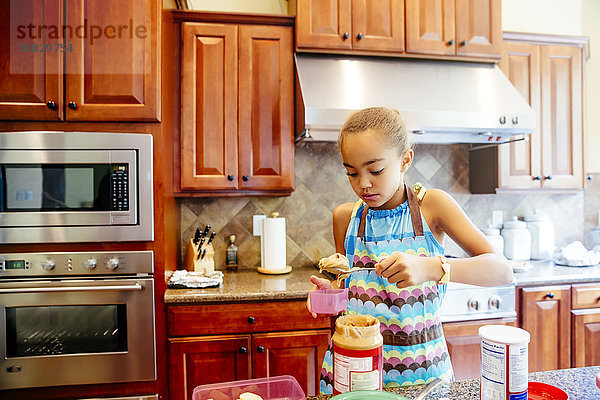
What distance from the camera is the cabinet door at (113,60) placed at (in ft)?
6.61

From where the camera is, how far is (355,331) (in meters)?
0.75

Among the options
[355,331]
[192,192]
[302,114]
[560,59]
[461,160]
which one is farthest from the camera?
[461,160]

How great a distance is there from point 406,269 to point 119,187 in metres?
1.58

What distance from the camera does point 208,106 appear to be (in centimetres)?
238

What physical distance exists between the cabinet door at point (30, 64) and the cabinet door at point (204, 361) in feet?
4.29

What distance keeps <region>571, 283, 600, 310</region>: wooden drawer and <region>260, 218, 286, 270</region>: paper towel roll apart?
1761 millimetres

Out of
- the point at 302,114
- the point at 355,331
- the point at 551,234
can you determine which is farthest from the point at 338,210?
the point at 551,234

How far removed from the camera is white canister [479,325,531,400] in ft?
2.38

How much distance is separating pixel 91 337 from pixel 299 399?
1.62 meters

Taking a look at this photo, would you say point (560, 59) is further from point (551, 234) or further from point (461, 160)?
point (551, 234)

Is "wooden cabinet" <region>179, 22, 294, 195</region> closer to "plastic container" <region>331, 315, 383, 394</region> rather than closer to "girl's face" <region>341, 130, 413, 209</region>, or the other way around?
"girl's face" <region>341, 130, 413, 209</region>

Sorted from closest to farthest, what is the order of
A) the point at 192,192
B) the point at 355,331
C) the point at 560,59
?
the point at 355,331, the point at 192,192, the point at 560,59

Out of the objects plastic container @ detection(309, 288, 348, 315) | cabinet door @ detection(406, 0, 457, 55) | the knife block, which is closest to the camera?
plastic container @ detection(309, 288, 348, 315)

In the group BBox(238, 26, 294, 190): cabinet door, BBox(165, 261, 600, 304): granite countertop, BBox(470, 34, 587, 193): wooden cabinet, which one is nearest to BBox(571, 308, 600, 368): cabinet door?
BBox(165, 261, 600, 304): granite countertop
